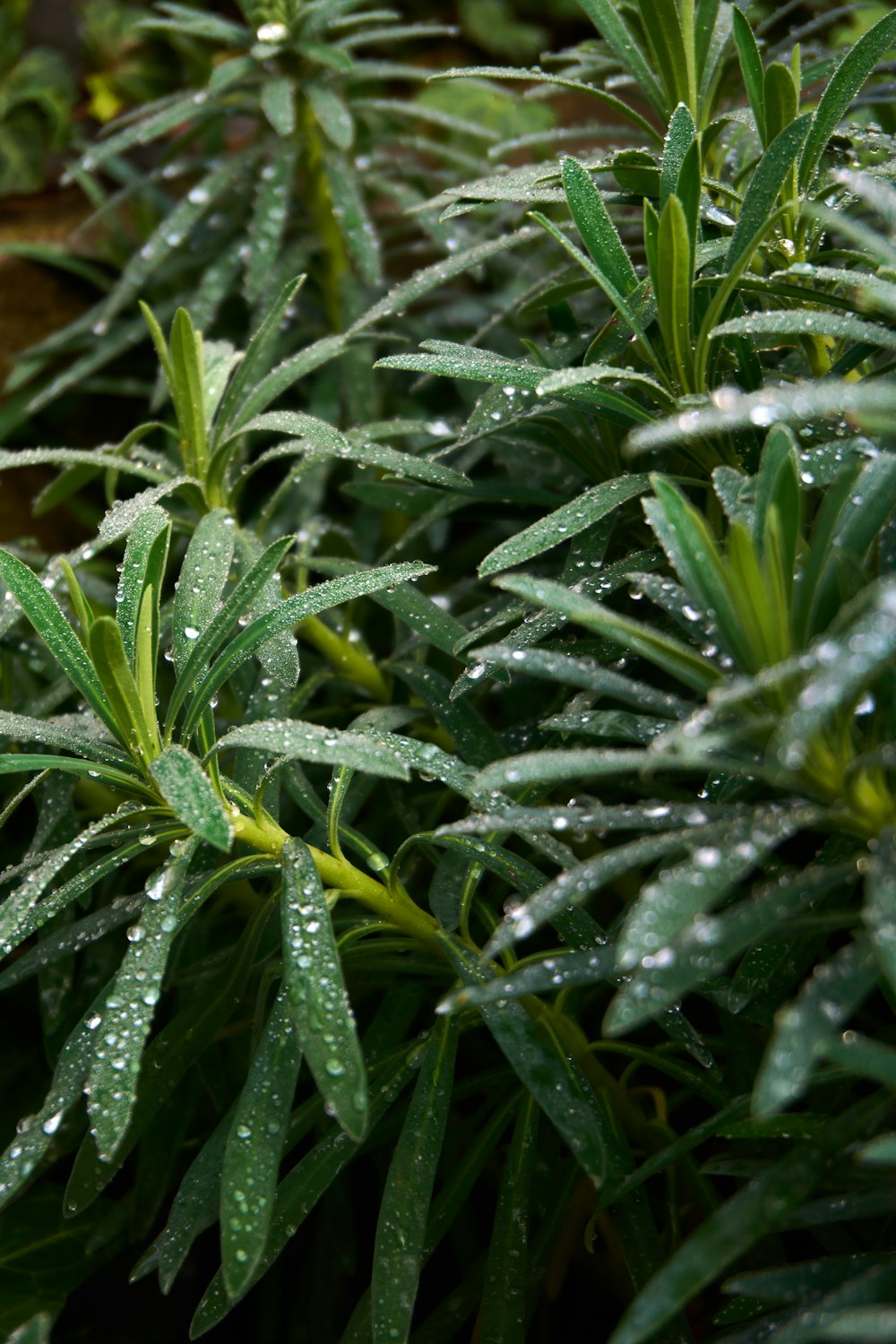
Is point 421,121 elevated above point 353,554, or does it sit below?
above

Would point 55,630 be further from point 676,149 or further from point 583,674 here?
point 676,149

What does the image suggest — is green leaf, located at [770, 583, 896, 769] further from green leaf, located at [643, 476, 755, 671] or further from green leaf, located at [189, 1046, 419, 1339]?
green leaf, located at [189, 1046, 419, 1339]

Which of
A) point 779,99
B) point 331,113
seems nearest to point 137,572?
point 779,99

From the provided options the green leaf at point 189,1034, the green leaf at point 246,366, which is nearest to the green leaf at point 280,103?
the green leaf at point 246,366

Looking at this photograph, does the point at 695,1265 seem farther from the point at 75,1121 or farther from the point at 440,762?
the point at 75,1121

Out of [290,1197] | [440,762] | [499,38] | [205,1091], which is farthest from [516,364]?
[499,38]

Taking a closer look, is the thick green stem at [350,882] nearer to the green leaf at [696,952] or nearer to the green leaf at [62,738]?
the green leaf at [62,738]
